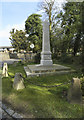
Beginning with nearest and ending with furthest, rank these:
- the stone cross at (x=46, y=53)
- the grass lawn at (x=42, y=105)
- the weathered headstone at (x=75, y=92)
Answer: the grass lawn at (x=42, y=105) → the weathered headstone at (x=75, y=92) → the stone cross at (x=46, y=53)

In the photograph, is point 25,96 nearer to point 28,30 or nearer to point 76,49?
point 76,49

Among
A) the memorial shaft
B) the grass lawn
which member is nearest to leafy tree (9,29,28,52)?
the memorial shaft

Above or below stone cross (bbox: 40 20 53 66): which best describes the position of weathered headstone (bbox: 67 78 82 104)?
below

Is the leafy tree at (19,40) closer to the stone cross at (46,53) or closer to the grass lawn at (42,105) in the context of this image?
the stone cross at (46,53)

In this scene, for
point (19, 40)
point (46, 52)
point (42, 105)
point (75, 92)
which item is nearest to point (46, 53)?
point (46, 52)

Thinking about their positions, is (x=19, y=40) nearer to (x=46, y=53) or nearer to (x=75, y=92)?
(x=46, y=53)

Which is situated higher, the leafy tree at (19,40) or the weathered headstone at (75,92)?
the leafy tree at (19,40)

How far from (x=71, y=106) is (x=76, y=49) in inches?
619

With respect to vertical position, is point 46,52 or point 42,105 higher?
point 46,52

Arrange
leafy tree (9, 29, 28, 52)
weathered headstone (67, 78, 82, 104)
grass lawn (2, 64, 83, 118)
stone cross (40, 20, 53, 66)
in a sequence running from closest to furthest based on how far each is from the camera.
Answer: grass lawn (2, 64, 83, 118) < weathered headstone (67, 78, 82, 104) < stone cross (40, 20, 53, 66) < leafy tree (9, 29, 28, 52)

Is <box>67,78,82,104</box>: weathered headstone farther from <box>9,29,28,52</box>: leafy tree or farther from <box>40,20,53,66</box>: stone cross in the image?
<box>9,29,28,52</box>: leafy tree

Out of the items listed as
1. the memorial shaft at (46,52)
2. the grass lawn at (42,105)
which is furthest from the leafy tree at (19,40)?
the grass lawn at (42,105)

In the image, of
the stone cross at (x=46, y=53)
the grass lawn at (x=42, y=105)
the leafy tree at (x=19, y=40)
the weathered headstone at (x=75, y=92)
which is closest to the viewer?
the grass lawn at (x=42, y=105)

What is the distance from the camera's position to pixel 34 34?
1133 inches
